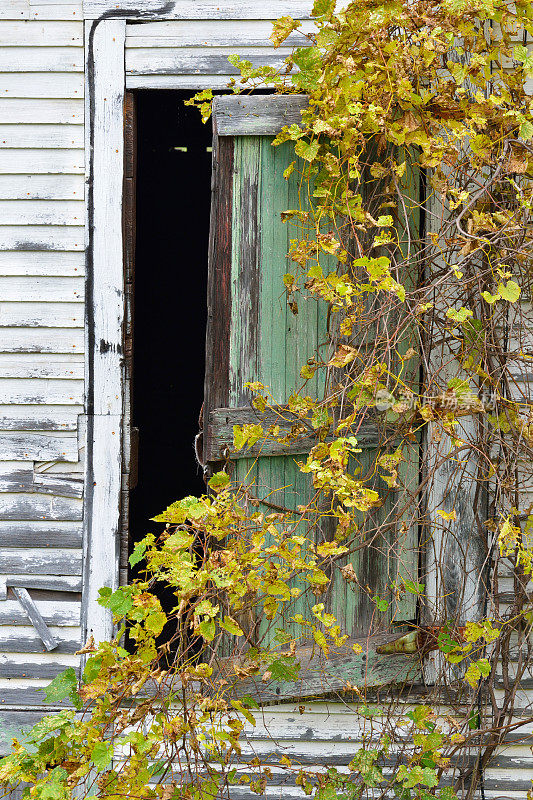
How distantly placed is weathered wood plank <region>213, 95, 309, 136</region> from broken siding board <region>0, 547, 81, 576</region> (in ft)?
5.99

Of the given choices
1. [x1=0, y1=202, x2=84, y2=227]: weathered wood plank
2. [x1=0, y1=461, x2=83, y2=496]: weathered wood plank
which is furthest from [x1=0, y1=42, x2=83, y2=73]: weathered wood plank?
[x1=0, y1=461, x2=83, y2=496]: weathered wood plank

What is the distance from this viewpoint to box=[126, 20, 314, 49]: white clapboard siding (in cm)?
268

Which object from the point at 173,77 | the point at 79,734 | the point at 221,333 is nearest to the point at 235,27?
the point at 173,77

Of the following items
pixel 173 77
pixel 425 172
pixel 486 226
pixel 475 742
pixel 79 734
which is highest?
pixel 173 77

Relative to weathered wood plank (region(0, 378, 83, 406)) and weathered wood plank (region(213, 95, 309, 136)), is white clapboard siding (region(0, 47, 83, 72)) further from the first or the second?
weathered wood plank (region(0, 378, 83, 406))

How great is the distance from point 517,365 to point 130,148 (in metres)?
1.84

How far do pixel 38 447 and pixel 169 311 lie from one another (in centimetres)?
353

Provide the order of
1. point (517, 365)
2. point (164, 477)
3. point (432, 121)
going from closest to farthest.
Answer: point (432, 121), point (517, 365), point (164, 477)

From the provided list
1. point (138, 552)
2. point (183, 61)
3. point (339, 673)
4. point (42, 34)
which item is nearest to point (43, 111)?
point (42, 34)

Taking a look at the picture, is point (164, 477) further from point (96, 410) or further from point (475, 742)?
point (475, 742)

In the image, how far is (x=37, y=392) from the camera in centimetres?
279

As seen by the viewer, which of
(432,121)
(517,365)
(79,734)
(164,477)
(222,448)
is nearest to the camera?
(79,734)

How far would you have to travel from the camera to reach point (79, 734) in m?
2.15

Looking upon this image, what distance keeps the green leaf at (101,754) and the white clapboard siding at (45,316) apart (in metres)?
1.60
